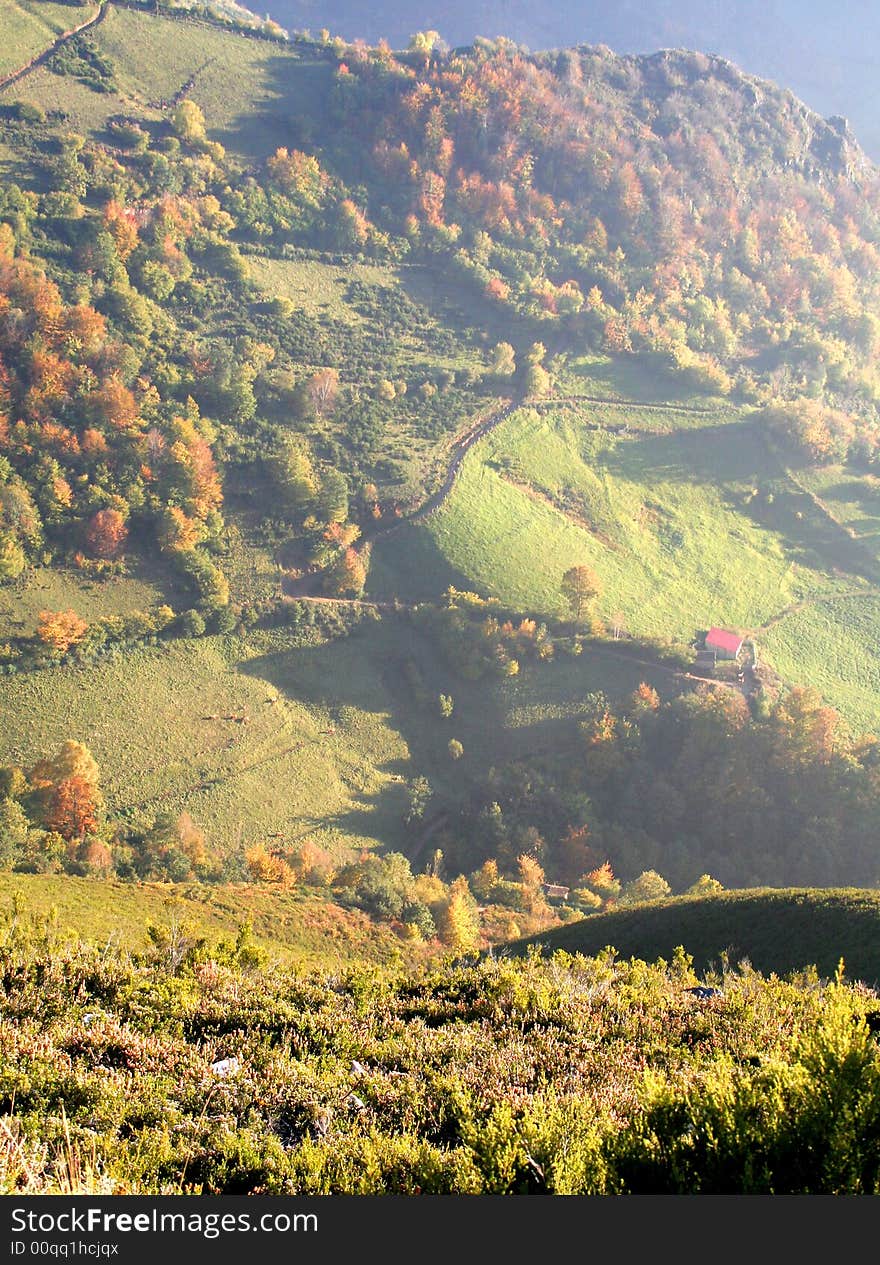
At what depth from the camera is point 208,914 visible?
4947 cm

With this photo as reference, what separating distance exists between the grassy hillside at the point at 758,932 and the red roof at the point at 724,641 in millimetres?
48265

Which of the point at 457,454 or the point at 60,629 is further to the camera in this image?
the point at 457,454

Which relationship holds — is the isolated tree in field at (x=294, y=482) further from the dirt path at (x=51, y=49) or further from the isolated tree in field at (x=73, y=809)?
the dirt path at (x=51, y=49)

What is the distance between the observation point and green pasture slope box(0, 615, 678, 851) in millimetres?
71625

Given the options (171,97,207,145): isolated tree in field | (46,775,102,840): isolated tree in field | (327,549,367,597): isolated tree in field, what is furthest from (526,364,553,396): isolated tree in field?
(46,775,102,840): isolated tree in field

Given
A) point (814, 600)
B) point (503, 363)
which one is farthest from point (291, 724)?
point (814, 600)

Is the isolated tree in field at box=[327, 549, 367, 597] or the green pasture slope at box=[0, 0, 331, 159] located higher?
the green pasture slope at box=[0, 0, 331, 159]

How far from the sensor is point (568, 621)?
92.9m

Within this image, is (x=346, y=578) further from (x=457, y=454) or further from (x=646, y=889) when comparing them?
(x=646, y=889)

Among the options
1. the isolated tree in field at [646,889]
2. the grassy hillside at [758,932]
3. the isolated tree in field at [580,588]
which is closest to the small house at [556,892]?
the isolated tree in field at [646,889]

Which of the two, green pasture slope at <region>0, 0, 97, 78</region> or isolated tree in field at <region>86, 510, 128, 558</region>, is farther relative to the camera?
green pasture slope at <region>0, 0, 97, 78</region>

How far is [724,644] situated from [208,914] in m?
66.1

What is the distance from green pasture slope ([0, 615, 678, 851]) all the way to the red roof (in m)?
7.42

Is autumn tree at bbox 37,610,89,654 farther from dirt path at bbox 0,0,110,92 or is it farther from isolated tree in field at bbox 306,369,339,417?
dirt path at bbox 0,0,110,92
